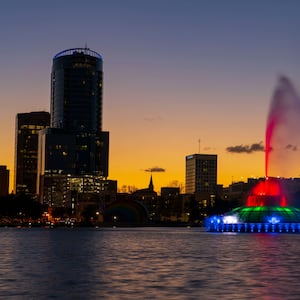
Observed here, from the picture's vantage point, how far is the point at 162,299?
4709cm

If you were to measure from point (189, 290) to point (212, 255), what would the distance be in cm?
4272

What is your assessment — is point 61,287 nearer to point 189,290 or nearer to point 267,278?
point 189,290

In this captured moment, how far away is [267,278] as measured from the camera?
60844 millimetres

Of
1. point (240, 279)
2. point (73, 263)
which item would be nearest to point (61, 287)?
point (240, 279)

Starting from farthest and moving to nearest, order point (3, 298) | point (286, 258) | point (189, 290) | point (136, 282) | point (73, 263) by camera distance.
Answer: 1. point (286, 258)
2. point (73, 263)
3. point (136, 282)
4. point (189, 290)
5. point (3, 298)

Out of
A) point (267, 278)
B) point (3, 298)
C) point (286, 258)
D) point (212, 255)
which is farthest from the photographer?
point (212, 255)

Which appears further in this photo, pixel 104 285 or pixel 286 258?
pixel 286 258

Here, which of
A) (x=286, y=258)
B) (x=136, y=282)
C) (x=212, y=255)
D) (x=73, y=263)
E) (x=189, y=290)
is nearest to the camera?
(x=189, y=290)

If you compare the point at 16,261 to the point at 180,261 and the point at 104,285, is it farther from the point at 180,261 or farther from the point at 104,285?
the point at 104,285

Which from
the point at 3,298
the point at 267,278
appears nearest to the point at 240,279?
the point at 267,278

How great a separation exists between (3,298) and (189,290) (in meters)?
12.3

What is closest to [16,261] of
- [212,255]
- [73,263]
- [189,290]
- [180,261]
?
[73,263]

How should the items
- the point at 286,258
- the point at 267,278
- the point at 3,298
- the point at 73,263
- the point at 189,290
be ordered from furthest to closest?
the point at 286,258
the point at 73,263
the point at 267,278
the point at 189,290
the point at 3,298

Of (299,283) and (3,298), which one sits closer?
(3,298)
